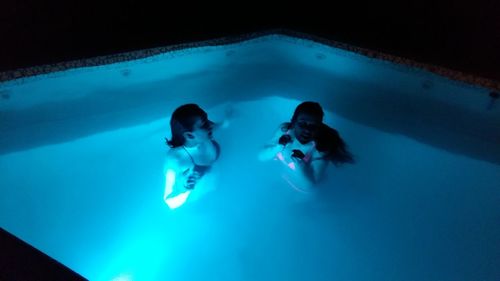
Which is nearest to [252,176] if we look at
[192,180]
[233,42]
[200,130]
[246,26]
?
[192,180]

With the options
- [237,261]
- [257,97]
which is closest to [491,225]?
[237,261]

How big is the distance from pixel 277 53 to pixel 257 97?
41cm

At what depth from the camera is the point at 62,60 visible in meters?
2.42

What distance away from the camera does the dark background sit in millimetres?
2457

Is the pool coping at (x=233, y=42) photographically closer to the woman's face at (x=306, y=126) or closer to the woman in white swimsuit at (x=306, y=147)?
the woman in white swimsuit at (x=306, y=147)

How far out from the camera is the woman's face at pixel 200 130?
1.91 meters

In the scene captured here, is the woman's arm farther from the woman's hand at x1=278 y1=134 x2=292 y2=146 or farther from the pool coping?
the pool coping

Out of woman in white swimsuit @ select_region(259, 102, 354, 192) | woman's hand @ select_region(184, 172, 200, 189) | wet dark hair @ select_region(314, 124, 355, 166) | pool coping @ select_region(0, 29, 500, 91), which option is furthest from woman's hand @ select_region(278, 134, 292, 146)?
pool coping @ select_region(0, 29, 500, 91)

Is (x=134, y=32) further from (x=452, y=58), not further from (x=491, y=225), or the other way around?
(x=491, y=225)

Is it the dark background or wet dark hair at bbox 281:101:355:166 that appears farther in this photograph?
the dark background

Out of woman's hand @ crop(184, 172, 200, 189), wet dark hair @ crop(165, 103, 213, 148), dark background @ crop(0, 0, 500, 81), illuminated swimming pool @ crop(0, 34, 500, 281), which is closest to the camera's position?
wet dark hair @ crop(165, 103, 213, 148)

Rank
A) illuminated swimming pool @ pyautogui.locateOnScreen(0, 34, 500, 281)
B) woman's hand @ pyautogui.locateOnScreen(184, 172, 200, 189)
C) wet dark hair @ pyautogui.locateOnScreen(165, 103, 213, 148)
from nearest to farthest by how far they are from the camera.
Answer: wet dark hair @ pyautogui.locateOnScreen(165, 103, 213, 148)
illuminated swimming pool @ pyautogui.locateOnScreen(0, 34, 500, 281)
woman's hand @ pyautogui.locateOnScreen(184, 172, 200, 189)

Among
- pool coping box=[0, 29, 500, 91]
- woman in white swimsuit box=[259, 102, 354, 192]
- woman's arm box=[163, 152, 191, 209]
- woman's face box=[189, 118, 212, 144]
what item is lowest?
woman's arm box=[163, 152, 191, 209]

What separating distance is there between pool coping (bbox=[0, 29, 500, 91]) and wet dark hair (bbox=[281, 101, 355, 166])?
1.98 ft
